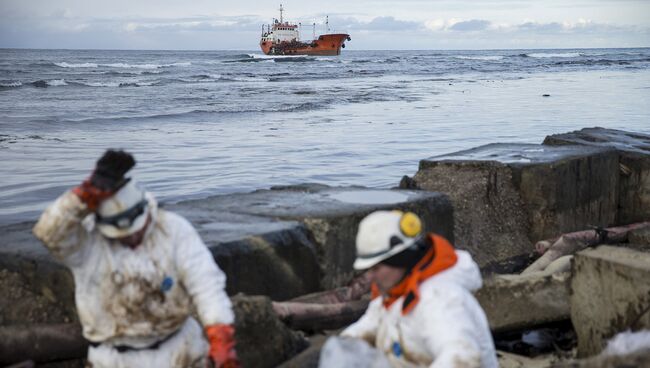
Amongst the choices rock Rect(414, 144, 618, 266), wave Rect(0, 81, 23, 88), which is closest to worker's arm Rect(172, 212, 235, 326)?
rock Rect(414, 144, 618, 266)

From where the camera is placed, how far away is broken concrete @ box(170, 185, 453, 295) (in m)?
5.46

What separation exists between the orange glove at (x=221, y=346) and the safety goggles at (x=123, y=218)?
1.68ft

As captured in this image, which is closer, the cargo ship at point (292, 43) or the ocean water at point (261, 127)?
the ocean water at point (261, 127)

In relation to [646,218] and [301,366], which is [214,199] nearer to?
[301,366]

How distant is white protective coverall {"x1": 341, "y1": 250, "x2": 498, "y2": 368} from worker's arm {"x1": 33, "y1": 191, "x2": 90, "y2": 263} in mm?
1263

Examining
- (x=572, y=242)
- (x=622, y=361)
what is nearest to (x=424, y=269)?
(x=622, y=361)

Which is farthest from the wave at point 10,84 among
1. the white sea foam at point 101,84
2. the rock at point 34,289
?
the rock at point 34,289

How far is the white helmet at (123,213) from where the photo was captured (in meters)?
3.23

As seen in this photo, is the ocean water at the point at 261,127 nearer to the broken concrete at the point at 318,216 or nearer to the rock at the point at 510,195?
the broken concrete at the point at 318,216

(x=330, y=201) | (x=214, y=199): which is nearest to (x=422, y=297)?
(x=330, y=201)

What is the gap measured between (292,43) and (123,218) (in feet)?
289

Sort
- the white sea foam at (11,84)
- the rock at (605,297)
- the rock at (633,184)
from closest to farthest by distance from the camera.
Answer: the rock at (605,297)
the rock at (633,184)
the white sea foam at (11,84)

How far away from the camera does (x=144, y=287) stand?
344 centimetres

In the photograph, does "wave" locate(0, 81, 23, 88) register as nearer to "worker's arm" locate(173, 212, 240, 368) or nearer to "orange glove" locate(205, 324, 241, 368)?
"worker's arm" locate(173, 212, 240, 368)
